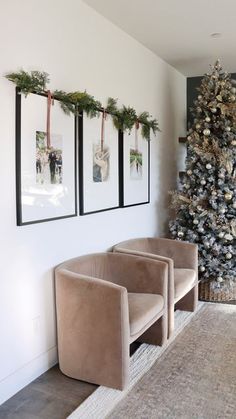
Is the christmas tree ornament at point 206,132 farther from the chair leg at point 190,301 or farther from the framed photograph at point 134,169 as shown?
the chair leg at point 190,301

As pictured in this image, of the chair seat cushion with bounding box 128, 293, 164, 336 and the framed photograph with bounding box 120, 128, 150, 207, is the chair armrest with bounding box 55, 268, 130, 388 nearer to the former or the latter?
the chair seat cushion with bounding box 128, 293, 164, 336

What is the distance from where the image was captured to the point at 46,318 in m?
2.67

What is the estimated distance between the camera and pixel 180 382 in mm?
2527

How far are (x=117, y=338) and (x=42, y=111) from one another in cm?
149

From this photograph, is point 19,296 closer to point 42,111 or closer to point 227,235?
point 42,111

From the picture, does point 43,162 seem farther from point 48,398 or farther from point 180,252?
point 180,252

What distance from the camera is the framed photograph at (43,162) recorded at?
2.38 m

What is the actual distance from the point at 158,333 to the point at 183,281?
1.91 ft

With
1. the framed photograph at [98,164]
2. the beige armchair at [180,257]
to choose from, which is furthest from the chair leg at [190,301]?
the framed photograph at [98,164]

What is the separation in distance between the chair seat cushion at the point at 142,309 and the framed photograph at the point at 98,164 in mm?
764

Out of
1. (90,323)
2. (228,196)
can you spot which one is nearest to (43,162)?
(90,323)

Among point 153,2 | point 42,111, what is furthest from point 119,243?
point 153,2

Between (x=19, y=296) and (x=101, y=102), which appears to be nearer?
(x=19, y=296)

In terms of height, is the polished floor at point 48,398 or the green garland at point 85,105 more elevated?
the green garland at point 85,105
